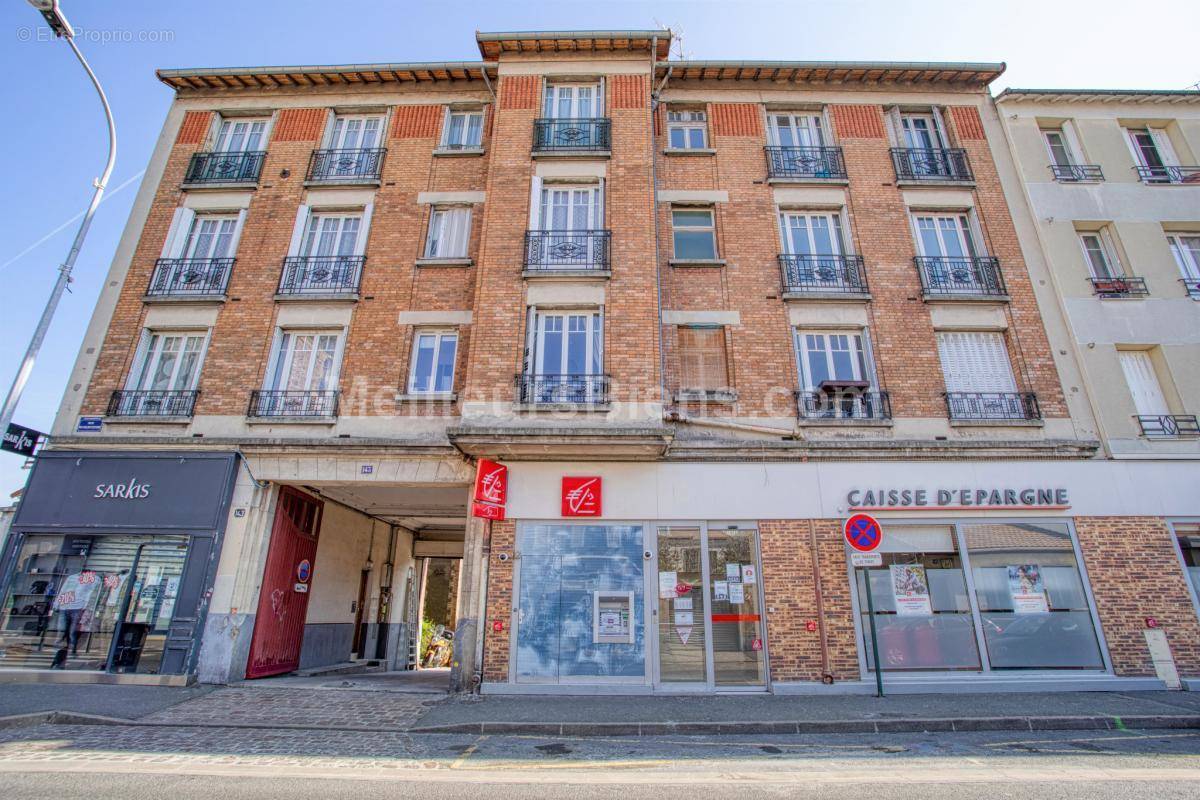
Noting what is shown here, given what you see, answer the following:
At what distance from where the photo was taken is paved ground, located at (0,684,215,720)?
291 inches

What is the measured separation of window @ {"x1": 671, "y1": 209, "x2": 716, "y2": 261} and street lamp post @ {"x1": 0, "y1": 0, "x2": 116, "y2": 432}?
1053 cm

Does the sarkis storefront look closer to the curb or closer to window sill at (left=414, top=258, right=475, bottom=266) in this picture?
window sill at (left=414, top=258, right=475, bottom=266)

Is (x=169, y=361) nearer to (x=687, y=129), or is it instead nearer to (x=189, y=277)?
(x=189, y=277)

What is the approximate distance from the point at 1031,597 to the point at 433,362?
11.8 meters

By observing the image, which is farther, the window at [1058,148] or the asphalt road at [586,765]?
the window at [1058,148]

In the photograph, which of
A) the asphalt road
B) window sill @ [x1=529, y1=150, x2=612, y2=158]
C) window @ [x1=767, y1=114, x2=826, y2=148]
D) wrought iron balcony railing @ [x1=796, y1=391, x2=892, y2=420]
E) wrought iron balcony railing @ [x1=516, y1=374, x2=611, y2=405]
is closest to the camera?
the asphalt road

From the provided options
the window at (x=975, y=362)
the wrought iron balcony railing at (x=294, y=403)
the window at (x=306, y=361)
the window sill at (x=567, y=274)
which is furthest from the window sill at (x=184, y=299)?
the window at (x=975, y=362)

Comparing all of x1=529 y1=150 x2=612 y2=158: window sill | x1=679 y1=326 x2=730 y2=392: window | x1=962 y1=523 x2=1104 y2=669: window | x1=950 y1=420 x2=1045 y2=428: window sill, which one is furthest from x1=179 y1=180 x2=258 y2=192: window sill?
x1=962 y1=523 x2=1104 y2=669: window

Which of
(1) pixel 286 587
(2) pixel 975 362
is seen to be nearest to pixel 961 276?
(2) pixel 975 362

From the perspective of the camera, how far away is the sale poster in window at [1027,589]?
9.64 metres

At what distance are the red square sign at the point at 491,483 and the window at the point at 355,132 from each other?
8.70m

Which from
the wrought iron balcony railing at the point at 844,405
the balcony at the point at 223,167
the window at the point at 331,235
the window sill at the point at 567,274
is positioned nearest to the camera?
the wrought iron balcony railing at the point at 844,405

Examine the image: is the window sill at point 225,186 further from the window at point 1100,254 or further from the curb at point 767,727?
the window at point 1100,254

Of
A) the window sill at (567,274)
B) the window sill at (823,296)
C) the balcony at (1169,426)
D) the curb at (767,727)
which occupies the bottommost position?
the curb at (767,727)
